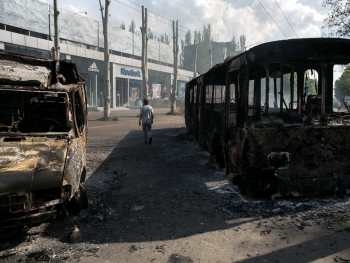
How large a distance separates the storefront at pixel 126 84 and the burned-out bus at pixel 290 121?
44481mm

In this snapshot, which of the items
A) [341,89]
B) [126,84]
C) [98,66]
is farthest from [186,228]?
[126,84]

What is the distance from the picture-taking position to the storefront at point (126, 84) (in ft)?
176

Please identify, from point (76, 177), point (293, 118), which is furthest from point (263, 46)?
point (76, 177)

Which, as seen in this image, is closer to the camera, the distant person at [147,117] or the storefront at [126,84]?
the distant person at [147,117]

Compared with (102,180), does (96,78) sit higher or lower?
higher

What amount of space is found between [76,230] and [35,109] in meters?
2.36

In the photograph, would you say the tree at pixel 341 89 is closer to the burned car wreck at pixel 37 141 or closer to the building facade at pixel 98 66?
the burned car wreck at pixel 37 141

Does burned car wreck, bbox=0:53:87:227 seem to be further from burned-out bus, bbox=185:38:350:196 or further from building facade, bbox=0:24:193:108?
building facade, bbox=0:24:193:108

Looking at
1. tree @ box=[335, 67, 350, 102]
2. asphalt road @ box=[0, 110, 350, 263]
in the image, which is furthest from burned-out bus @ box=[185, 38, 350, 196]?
tree @ box=[335, 67, 350, 102]

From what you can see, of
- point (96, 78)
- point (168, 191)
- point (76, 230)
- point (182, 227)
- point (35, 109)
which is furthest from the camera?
point (96, 78)

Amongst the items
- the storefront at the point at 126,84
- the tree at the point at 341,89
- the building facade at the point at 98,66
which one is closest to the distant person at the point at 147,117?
the tree at the point at 341,89

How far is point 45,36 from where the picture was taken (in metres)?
40.6

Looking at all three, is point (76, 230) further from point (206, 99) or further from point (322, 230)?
point (206, 99)

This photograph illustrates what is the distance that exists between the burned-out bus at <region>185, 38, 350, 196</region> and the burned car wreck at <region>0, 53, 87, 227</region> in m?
2.90
